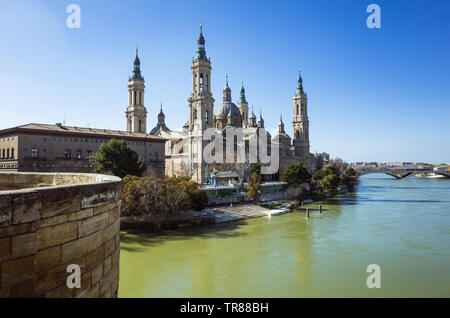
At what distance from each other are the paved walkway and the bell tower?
72.7 ft

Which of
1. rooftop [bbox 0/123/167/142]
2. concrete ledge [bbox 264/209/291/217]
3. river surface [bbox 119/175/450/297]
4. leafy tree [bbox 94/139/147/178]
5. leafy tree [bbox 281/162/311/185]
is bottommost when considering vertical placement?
river surface [bbox 119/175/450/297]

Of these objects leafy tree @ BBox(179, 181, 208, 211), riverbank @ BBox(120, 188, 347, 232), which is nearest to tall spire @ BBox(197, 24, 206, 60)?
riverbank @ BBox(120, 188, 347, 232)

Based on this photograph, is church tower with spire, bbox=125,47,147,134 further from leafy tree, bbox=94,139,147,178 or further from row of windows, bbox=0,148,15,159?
leafy tree, bbox=94,139,147,178

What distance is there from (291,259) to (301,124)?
67.9 meters

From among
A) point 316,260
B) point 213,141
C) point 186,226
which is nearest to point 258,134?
point 213,141

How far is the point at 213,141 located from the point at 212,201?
22.3 m

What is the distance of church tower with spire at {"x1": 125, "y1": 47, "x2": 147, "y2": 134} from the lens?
63.7 m

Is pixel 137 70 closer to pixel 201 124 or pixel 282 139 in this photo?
pixel 201 124

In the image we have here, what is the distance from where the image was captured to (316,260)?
60.3 ft

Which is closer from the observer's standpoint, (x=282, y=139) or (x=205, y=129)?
(x=205, y=129)

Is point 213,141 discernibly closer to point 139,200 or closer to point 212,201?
point 212,201

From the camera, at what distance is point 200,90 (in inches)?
2206

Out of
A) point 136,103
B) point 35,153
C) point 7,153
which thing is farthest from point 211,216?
point 136,103

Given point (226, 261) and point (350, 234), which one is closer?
point (226, 261)
